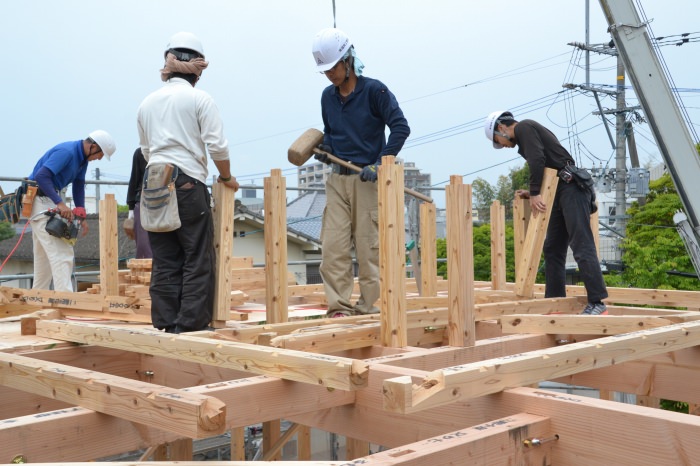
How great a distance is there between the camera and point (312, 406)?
3104 millimetres

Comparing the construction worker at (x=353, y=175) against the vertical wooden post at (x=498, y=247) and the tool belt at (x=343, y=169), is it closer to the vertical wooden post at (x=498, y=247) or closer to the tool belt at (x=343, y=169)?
the tool belt at (x=343, y=169)

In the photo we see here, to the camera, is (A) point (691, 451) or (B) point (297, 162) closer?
(A) point (691, 451)

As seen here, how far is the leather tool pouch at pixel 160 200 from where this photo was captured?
4.35 meters

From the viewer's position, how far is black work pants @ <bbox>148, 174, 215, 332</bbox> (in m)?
4.44

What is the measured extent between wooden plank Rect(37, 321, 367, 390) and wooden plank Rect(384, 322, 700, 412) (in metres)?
0.32

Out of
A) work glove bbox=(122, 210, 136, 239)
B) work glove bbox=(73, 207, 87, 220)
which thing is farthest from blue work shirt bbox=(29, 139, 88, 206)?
work glove bbox=(122, 210, 136, 239)

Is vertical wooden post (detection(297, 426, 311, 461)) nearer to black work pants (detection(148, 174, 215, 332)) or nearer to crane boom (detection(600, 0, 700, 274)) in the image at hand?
black work pants (detection(148, 174, 215, 332))

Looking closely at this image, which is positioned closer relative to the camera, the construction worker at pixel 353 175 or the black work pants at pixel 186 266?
the black work pants at pixel 186 266

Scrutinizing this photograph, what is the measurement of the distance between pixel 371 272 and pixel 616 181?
2476 centimetres

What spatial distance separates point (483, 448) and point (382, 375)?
81cm

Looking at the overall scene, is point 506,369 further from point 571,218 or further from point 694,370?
point 571,218

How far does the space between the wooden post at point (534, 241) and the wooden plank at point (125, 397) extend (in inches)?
149

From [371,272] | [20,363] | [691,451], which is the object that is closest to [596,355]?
[691,451]

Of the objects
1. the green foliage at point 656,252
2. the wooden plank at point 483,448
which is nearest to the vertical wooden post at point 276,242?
the wooden plank at point 483,448
